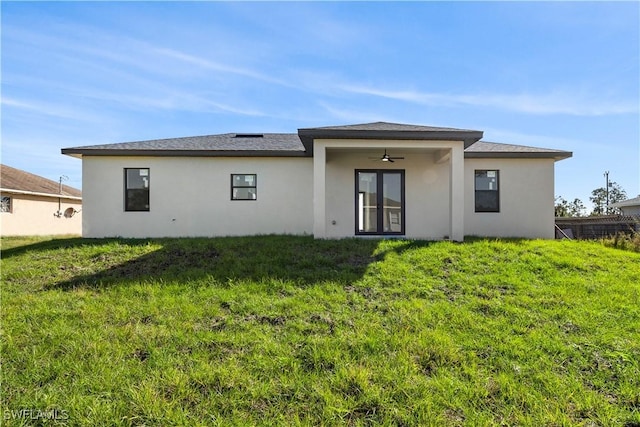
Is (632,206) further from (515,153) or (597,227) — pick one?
(515,153)

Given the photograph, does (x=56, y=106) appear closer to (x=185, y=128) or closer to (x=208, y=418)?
(x=185, y=128)

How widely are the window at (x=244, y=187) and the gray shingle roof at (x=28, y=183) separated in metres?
13.1

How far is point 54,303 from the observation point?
5.01 meters

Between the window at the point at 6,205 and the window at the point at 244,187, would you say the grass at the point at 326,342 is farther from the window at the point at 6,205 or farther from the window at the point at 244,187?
the window at the point at 6,205

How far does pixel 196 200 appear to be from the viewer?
10.5m

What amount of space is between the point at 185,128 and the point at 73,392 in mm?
13479

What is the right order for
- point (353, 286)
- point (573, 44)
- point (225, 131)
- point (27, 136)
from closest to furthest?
A: point (353, 286), point (573, 44), point (27, 136), point (225, 131)

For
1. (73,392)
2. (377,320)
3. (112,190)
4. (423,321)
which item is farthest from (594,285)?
(112,190)

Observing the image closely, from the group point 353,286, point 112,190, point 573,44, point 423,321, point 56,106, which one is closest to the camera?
point 423,321

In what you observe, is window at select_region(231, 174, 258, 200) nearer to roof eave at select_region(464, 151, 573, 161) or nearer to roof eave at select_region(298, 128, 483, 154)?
roof eave at select_region(298, 128, 483, 154)

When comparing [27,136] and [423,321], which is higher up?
[27,136]

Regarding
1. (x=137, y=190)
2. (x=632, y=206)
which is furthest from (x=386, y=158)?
(x=632, y=206)

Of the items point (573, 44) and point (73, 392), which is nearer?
point (73, 392)

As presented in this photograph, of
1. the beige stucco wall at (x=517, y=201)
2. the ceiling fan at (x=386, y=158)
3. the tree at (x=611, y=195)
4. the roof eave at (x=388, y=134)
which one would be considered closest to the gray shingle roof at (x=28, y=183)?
the roof eave at (x=388, y=134)
